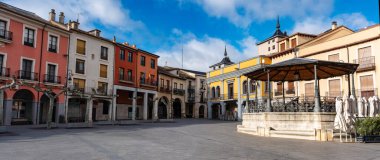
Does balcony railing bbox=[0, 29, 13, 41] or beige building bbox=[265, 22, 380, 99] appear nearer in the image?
balcony railing bbox=[0, 29, 13, 41]

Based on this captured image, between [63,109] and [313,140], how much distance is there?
2625cm

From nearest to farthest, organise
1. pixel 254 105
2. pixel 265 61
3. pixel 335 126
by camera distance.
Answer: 1. pixel 335 126
2. pixel 254 105
3. pixel 265 61

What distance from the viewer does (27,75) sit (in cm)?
2778

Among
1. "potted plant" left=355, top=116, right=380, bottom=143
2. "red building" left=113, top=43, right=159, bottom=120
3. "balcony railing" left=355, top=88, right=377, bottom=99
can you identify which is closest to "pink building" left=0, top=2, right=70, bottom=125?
"red building" left=113, top=43, right=159, bottom=120

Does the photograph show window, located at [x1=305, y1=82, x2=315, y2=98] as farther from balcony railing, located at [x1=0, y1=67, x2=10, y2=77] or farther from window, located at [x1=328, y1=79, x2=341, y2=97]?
balcony railing, located at [x1=0, y1=67, x2=10, y2=77]

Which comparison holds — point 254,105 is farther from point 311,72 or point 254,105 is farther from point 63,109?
point 63,109

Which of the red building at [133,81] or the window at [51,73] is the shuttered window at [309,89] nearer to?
the red building at [133,81]

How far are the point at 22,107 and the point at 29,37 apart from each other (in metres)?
7.16

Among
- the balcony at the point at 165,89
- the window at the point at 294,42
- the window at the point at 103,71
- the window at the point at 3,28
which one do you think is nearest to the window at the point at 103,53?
the window at the point at 103,71

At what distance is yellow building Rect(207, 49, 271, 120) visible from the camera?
132ft

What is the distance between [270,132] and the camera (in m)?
15.8

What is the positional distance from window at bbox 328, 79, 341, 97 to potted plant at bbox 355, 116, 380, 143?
19.2m

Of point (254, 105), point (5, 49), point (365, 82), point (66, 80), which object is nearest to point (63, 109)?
point (66, 80)

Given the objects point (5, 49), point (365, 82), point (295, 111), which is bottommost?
point (295, 111)
